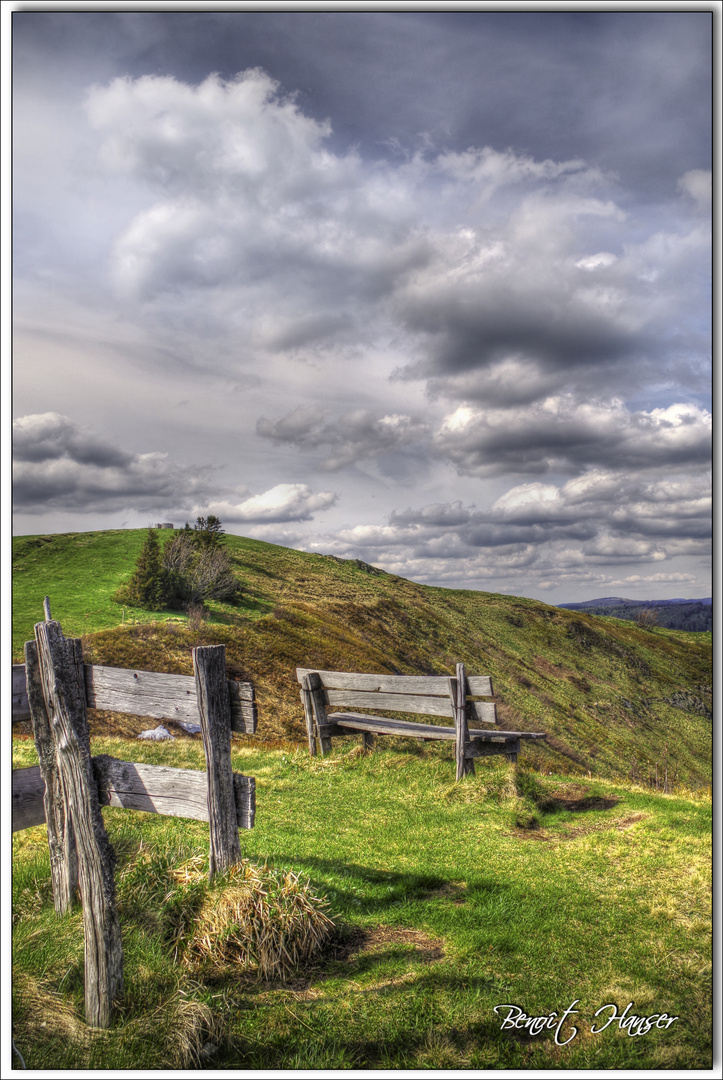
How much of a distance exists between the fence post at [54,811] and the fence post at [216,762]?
3.43ft

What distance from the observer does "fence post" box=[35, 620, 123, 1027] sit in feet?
10.7

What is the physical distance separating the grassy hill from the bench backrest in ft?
18.8

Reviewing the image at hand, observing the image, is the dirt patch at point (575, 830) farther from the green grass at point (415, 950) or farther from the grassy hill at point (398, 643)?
the grassy hill at point (398, 643)

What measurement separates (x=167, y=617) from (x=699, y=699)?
56.1m

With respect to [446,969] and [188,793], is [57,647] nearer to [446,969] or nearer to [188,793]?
[188,793]

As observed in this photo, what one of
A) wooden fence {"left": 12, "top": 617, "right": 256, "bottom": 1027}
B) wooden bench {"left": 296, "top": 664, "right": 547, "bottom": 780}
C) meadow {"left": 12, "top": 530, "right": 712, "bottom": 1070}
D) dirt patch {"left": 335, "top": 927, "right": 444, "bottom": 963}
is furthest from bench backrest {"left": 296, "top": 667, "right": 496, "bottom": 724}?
wooden fence {"left": 12, "top": 617, "right": 256, "bottom": 1027}

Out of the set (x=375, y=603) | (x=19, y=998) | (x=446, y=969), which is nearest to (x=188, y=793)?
(x=19, y=998)

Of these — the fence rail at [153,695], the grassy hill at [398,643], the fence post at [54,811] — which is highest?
the fence rail at [153,695]

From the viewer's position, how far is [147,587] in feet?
92.9

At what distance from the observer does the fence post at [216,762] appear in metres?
4.29

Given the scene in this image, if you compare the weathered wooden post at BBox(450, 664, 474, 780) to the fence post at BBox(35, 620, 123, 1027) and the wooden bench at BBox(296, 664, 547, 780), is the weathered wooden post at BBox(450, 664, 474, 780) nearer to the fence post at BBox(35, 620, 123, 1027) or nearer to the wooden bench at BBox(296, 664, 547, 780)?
the wooden bench at BBox(296, 664, 547, 780)

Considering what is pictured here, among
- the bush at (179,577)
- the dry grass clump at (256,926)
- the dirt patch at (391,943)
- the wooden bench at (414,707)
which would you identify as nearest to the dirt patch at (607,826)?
the wooden bench at (414,707)

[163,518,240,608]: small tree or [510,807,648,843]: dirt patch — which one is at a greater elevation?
[163,518,240,608]: small tree

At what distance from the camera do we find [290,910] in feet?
13.4
